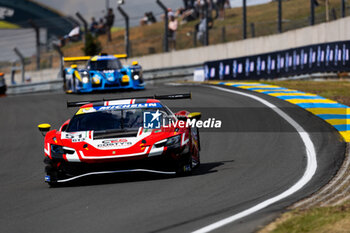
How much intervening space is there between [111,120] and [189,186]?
1946 millimetres

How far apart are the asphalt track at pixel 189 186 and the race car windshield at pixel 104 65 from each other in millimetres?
8319

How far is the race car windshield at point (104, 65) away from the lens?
2386cm

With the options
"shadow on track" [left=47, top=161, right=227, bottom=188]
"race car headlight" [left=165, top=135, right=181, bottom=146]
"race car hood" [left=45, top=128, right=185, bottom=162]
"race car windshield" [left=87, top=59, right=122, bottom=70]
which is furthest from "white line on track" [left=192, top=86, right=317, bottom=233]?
"race car windshield" [left=87, top=59, right=122, bottom=70]

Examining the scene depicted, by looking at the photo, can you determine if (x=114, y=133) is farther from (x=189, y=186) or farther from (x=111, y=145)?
(x=189, y=186)

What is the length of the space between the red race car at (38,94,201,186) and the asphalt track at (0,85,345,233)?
0.21m

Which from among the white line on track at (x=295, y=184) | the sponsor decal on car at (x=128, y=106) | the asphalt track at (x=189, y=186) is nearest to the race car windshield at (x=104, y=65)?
the asphalt track at (x=189, y=186)

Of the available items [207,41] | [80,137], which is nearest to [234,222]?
[80,137]

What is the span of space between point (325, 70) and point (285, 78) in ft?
6.93

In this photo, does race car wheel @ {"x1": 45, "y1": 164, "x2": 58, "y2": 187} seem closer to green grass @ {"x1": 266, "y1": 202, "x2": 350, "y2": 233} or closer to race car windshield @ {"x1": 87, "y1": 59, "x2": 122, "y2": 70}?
green grass @ {"x1": 266, "y1": 202, "x2": 350, "y2": 233}

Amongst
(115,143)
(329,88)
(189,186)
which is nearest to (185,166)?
(189,186)

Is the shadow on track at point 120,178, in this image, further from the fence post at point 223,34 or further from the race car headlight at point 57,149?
the fence post at point 223,34

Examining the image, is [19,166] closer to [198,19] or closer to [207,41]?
[207,41]

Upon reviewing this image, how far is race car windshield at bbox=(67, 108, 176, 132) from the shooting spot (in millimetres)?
9898

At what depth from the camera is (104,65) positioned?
23.9 m
